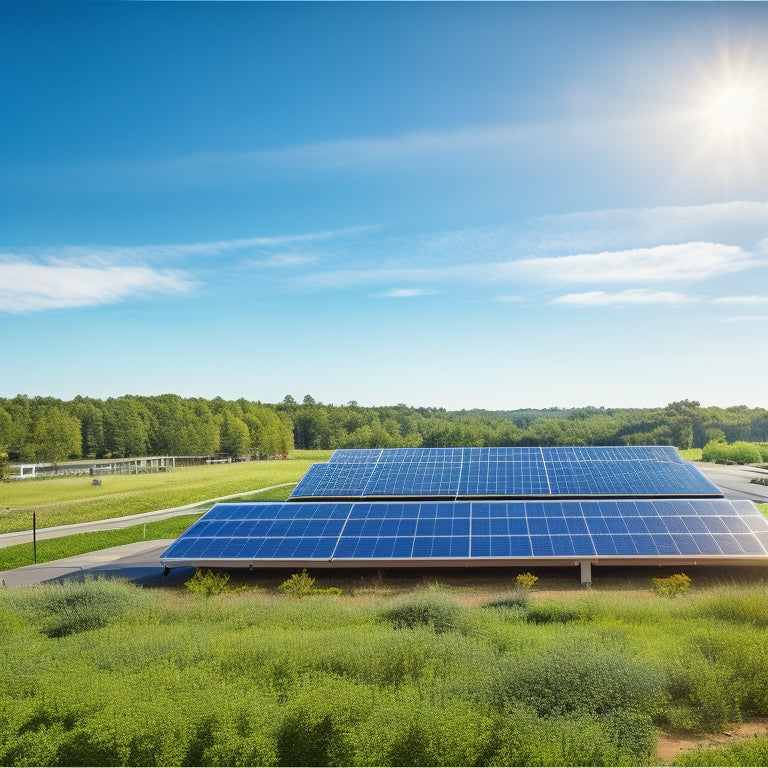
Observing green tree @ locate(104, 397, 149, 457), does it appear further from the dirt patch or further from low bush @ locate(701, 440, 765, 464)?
the dirt patch

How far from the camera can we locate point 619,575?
2812cm

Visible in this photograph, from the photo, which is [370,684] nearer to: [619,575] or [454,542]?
[454,542]

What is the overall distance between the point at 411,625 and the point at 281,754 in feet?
27.6

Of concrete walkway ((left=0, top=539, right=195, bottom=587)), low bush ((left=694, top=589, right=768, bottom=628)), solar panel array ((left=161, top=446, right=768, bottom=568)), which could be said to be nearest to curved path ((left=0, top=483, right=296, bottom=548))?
concrete walkway ((left=0, top=539, right=195, bottom=587))

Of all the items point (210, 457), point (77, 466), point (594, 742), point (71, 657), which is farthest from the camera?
point (210, 457)

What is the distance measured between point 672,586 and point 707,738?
1259cm

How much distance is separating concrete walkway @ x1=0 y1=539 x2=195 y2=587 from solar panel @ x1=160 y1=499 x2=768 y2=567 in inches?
76.8

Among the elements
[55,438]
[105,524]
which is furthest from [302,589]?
[55,438]

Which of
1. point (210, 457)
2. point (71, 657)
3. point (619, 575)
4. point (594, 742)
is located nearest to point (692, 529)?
point (619, 575)

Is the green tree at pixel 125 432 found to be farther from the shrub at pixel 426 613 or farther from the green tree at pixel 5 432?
the shrub at pixel 426 613

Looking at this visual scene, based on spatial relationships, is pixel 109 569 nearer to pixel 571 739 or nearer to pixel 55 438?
pixel 571 739

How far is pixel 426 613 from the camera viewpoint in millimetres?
19969

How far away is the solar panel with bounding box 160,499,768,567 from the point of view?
90.7ft

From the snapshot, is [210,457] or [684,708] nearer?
[684,708]
